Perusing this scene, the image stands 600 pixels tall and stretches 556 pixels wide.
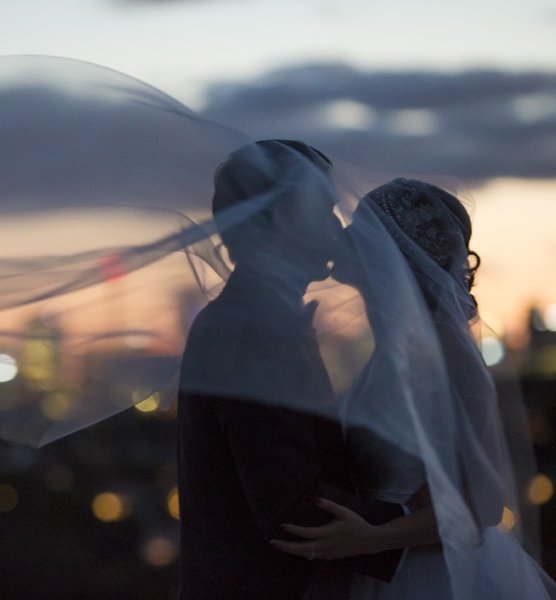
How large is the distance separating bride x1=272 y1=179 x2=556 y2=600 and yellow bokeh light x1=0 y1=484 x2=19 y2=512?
13.4 m

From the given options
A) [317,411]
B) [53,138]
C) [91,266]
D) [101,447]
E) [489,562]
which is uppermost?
[53,138]

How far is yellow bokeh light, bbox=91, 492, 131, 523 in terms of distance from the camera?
14203 mm

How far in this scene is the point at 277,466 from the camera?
2.47 meters

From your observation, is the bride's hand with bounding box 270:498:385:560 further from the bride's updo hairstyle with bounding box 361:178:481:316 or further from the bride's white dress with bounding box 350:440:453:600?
the bride's updo hairstyle with bounding box 361:178:481:316

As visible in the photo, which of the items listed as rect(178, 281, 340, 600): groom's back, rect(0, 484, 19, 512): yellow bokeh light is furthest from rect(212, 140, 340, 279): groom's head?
rect(0, 484, 19, 512): yellow bokeh light

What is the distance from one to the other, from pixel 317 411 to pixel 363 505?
21 centimetres

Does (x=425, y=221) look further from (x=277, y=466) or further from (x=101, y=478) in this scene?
(x=101, y=478)

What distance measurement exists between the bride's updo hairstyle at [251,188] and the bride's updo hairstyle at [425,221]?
0.25 meters

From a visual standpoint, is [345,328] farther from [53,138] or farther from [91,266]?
[53,138]

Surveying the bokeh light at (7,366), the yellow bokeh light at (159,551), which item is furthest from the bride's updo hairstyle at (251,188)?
the yellow bokeh light at (159,551)

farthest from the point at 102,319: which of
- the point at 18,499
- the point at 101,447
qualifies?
the point at 101,447

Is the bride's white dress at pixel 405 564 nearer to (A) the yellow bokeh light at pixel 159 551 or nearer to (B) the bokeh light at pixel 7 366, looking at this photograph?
(B) the bokeh light at pixel 7 366

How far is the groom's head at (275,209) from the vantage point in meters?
2.61

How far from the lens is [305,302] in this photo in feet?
8.84
